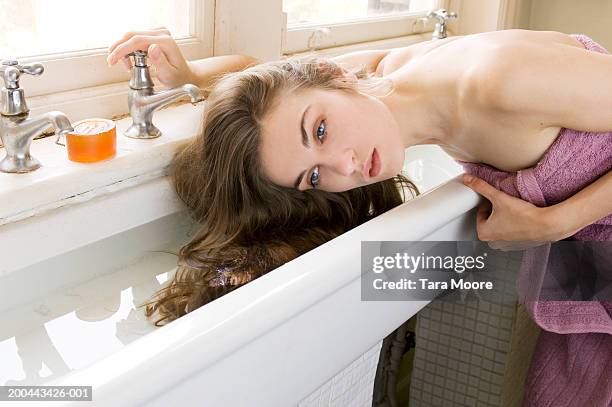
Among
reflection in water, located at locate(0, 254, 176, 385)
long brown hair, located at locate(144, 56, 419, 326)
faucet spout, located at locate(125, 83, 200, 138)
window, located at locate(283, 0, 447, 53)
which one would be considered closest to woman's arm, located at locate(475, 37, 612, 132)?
long brown hair, located at locate(144, 56, 419, 326)

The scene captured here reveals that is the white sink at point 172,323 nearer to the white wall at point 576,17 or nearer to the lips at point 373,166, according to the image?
the lips at point 373,166

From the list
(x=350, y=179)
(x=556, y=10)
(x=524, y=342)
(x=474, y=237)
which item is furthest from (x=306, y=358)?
(x=556, y=10)

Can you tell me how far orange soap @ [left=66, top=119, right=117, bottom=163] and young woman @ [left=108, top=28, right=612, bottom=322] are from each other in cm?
14

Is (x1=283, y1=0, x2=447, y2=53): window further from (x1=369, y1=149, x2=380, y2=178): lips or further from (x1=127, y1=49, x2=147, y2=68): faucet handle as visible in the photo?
(x1=369, y1=149, x2=380, y2=178): lips

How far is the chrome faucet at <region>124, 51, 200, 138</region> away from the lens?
123cm

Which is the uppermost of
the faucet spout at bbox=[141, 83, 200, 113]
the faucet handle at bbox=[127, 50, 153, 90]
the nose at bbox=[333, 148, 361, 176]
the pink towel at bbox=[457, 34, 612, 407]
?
the faucet handle at bbox=[127, 50, 153, 90]

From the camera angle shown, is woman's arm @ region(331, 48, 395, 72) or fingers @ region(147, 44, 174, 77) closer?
fingers @ region(147, 44, 174, 77)

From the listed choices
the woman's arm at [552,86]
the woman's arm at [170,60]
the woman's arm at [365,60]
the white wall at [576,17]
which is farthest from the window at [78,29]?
the white wall at [576,17]

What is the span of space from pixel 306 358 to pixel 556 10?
1910mm

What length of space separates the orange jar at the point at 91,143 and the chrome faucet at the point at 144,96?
0.09 m

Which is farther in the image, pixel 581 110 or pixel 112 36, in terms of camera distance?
pixel 112 36

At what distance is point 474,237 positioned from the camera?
4.11ft

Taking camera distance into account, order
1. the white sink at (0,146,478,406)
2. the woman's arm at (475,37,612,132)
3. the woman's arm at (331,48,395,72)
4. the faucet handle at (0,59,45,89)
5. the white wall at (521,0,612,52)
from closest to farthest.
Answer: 1. the white sink at (0,146,478,406)
2. the faucet handle at (0,59,45,89)
3. the woman's arm at (475,37,612,132)
4. the woman's arm at (331,48,395,72)
5. the white wall at (521,0,612,52)

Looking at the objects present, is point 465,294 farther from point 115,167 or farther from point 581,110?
point 115,167
